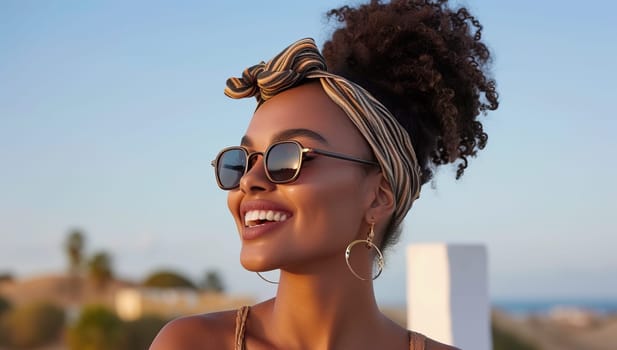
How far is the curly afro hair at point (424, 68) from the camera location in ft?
9.45

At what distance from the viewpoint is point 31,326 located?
28656 mm

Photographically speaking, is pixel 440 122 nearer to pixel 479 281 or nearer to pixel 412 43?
pixel 412 43

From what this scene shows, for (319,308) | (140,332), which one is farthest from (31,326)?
(319,308)

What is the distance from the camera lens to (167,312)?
102 feet

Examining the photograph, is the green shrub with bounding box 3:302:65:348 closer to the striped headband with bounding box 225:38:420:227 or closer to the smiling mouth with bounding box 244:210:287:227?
the striped headband with bounding box 225:38:420:227

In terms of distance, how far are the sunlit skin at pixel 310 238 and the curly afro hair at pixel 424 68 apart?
334 millimetres

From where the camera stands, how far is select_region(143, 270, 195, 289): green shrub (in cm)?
4169

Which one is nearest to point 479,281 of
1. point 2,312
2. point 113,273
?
point 2,312

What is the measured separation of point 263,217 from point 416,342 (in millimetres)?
778

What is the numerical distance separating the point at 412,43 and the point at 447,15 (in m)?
0.24

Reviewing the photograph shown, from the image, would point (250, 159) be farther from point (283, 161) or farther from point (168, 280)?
point (168, 280)

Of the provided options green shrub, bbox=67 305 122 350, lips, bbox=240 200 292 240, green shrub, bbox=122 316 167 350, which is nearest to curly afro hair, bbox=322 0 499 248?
Answer: lips, bbox=240 200 292 240

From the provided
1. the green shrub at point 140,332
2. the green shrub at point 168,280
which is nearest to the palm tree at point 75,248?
the green shrub at point 168,280

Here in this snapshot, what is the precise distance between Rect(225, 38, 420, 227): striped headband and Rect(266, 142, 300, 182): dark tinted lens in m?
0.25
